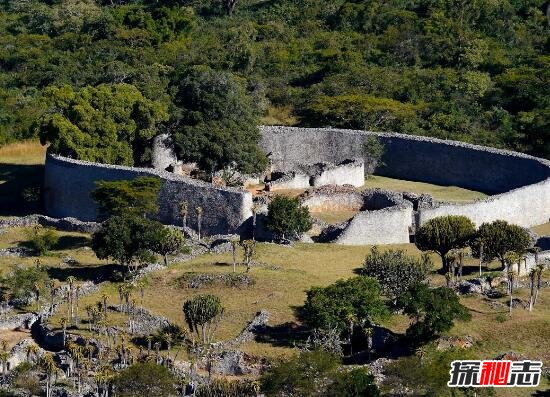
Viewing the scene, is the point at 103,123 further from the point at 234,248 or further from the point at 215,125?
the point at 234,248

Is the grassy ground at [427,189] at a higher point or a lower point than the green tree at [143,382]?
higher

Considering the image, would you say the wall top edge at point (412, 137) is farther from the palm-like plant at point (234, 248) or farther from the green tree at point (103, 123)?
the palm-like plant at point (234, 248)

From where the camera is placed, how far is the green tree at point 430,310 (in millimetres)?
46844

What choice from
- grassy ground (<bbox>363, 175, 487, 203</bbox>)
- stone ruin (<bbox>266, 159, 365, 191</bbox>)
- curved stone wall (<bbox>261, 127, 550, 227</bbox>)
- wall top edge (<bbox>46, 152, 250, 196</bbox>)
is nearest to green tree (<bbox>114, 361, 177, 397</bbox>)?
wall top edge (<bbox>46, 152, 250, 196</bbox>)

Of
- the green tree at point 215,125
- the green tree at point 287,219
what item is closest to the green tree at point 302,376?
the green tree at point 287,219

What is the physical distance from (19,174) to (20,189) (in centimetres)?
352

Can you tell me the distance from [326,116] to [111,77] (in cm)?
1502

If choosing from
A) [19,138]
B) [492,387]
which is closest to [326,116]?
[19,138]

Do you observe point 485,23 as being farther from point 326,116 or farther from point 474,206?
point 474,206

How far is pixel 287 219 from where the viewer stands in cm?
6100

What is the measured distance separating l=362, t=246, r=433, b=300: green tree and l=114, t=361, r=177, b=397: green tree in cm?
1302

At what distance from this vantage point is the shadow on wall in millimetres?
71688

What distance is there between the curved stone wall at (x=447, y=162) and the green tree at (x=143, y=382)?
2674 cm

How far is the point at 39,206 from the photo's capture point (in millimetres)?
72250
